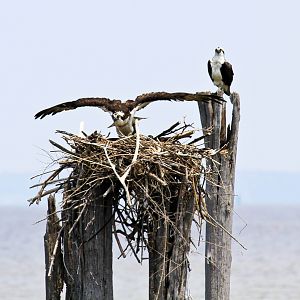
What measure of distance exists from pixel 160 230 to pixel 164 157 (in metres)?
0.52

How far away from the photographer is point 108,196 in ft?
23.7

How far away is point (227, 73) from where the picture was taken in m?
10.8

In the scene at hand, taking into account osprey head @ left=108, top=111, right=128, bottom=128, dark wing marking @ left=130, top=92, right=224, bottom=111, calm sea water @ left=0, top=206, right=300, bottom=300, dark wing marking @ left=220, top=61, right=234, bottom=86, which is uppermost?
dark wing marking @ left=220, top=61, right=234, bottom=86

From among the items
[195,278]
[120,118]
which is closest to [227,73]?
[120,118]

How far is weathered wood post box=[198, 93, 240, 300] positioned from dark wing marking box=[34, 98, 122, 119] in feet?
2.47

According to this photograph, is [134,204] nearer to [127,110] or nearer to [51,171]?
[51,171]

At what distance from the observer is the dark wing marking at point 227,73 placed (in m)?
10.7

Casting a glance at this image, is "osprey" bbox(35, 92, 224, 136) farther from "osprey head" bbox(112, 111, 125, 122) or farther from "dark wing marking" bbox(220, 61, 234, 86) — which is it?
"dark wing marking" bbox(220, 61, 234, 86)

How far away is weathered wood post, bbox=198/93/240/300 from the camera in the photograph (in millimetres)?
8094

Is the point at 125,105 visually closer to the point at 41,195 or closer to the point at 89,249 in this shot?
the point at 41,195

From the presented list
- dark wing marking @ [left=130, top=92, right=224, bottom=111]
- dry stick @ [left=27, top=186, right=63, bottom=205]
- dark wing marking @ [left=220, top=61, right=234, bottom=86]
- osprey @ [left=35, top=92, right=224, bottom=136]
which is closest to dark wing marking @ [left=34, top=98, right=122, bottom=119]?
Result: osprey @ [left=35, top=92, right=224, bottom=136]

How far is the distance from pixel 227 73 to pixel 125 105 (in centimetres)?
236

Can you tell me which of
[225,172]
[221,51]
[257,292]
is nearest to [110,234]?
[225,172]

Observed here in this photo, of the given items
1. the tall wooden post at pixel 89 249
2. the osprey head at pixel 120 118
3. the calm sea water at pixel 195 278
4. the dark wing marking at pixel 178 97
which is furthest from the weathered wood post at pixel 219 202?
the calm sea water at pixel 195 278
